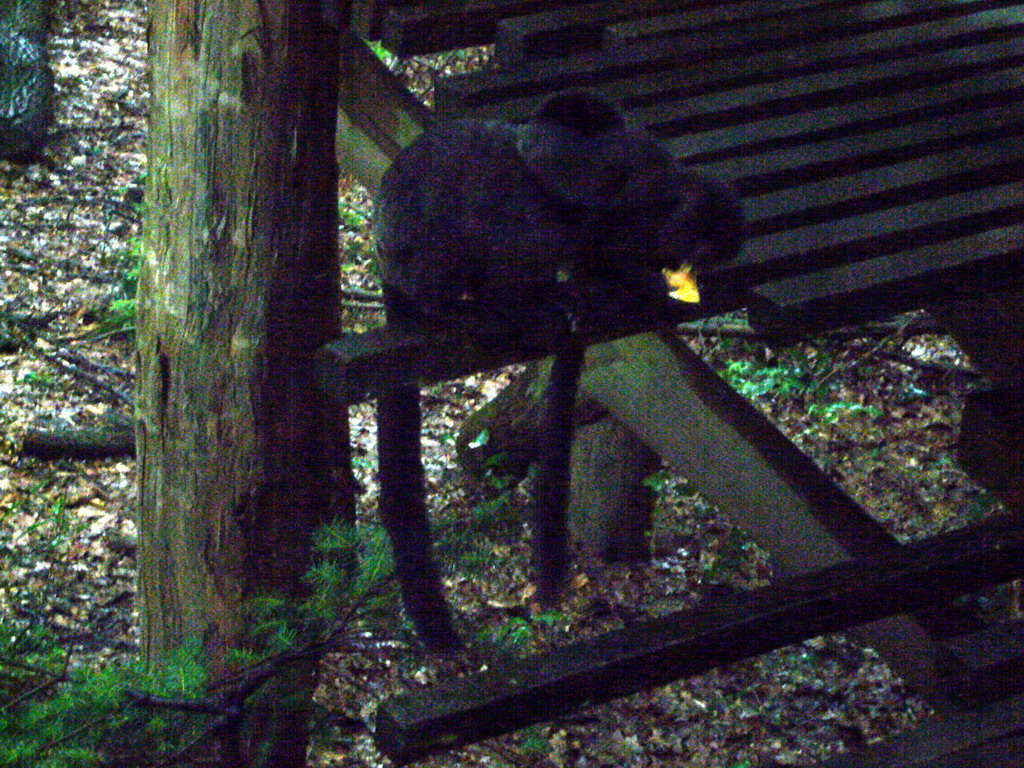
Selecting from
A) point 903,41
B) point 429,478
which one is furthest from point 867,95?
point 429,478

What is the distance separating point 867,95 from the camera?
3781mm

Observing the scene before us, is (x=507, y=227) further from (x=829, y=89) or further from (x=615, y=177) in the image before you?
(x=829, y=89)

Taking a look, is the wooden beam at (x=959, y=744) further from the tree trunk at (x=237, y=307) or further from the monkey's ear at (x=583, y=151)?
the monkey's ear at (x=583, y=151)

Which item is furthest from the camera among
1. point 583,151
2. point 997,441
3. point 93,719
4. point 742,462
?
point 742,462

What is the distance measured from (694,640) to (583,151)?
46.8 inches

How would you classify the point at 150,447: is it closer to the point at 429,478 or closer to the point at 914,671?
the point at 914,671

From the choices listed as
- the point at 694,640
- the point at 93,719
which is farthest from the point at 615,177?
the point at 93,719

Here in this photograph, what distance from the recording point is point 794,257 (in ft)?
9.80

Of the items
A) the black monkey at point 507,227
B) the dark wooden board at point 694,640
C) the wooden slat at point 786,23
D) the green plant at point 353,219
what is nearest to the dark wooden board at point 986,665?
the dark wooden board at point 694,640

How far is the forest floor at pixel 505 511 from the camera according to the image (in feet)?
14.8

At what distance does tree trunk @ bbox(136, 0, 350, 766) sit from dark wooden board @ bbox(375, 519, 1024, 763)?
0.56m

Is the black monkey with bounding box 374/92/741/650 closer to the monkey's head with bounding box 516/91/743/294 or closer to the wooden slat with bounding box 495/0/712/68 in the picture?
the monkey's head with bounding box 516/91/743/294

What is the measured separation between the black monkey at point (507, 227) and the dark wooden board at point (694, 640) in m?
0.61

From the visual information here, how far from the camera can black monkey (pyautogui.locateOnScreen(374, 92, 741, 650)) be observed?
3.12 metres
